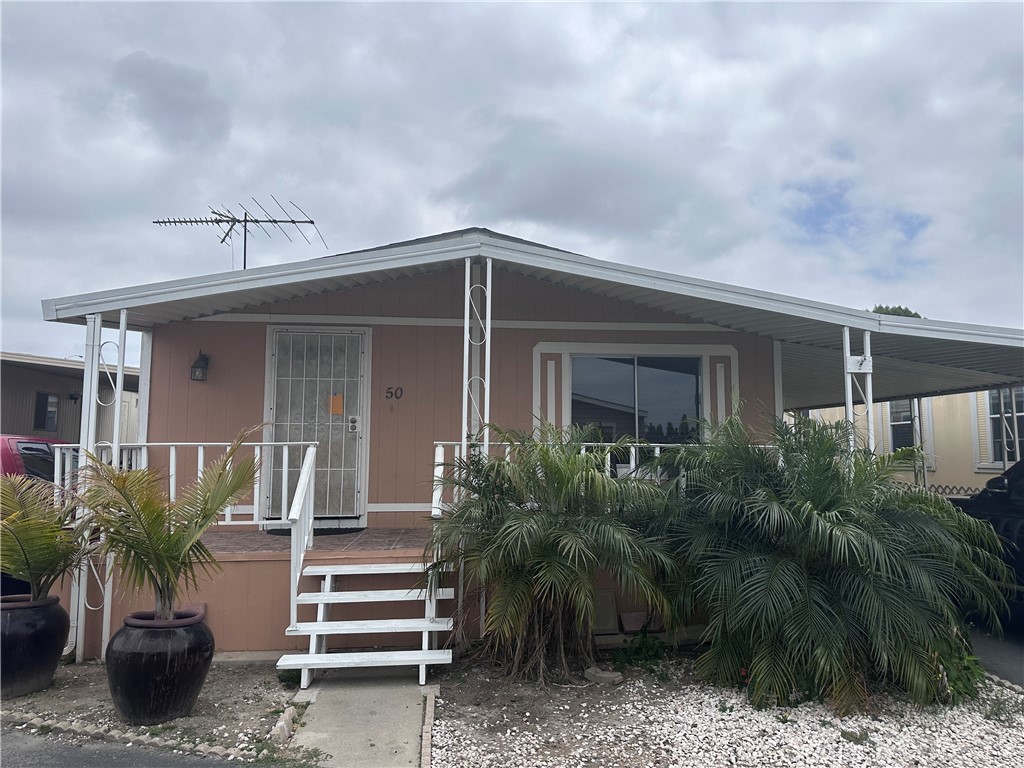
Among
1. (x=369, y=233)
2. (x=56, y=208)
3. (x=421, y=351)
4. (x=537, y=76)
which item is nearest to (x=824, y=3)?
(x=537, y=76)

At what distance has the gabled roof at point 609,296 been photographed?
530cm

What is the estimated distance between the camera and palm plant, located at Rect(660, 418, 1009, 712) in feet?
13.0

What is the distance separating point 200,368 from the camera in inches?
261

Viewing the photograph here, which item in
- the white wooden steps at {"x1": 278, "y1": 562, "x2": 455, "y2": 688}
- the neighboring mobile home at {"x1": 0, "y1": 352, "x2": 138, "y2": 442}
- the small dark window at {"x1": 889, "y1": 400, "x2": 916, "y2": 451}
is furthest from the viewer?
the small dark window at {"x1": 889, "y1": 400, "x2": 916, "y2": 451}

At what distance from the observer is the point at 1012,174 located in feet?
26.2

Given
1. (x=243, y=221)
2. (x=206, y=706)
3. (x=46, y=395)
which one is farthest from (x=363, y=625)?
(x=46, y=395)

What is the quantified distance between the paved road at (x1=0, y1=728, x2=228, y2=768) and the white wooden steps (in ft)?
3.04

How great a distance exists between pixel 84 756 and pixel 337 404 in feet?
12.6

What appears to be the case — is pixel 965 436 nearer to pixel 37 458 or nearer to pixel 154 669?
pixel 154 669

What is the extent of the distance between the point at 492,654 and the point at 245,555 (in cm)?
203

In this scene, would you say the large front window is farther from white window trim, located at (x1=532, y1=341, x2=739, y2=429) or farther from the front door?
the front door

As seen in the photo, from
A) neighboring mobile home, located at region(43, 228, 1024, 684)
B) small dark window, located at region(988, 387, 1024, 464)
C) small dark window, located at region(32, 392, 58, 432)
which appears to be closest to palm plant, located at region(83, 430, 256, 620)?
neighboring mobile home, located at region(43, 228, 1024, 684)

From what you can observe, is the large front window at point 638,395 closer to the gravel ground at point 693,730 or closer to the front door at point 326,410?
the front door at point 326,410

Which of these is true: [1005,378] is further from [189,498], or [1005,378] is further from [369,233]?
[369,233]
